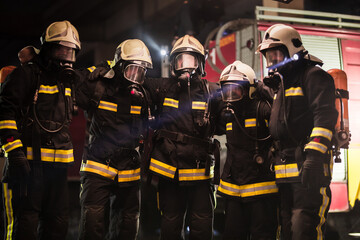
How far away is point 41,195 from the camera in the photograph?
3494 millimetres

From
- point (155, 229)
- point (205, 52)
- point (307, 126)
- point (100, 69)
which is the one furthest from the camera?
point (155, 229)

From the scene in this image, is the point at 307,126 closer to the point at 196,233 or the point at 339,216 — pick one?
the point at 196,233

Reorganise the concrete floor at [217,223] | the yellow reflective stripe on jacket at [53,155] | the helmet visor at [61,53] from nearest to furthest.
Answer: the yellow reflective stripe on jacket at [53,155] → the helmet visor at [61,53] → the concrete floor at [217,223]

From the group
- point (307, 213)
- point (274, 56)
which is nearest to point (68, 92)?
point (274, 56)

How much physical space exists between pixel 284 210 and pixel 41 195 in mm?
2103

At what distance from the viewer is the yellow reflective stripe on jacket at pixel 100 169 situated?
3787 mm

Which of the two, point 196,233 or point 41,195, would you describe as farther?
point 196,233

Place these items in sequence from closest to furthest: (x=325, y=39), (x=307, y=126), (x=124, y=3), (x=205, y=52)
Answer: (x=307, y=126) < (x=205, y=52) < (x=325, y=39) < (x=124, y=3)

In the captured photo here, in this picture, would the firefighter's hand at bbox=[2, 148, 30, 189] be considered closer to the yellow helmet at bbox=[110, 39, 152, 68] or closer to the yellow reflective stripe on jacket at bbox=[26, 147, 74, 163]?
the yellow reflective stripe on jacket at bbox=[26, 147, 74, 163]

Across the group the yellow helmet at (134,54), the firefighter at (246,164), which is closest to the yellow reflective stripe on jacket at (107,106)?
the yellow helmet at (134,54)

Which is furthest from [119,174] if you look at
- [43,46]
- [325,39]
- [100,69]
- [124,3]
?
[124,3]

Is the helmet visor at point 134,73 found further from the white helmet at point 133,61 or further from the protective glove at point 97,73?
the protective glove at point 97,73

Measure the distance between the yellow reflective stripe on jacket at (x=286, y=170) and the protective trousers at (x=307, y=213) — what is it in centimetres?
9

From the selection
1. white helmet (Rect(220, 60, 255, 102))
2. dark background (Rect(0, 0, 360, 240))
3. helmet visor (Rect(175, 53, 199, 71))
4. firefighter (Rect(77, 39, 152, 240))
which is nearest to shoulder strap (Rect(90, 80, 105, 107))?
firefighter (Rect(77, 39, 152, 240))
